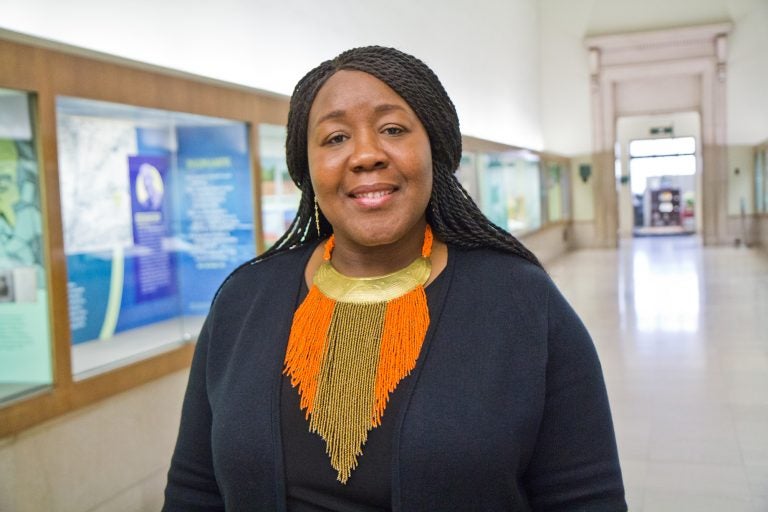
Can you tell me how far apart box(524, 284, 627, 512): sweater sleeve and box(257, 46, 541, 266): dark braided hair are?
0.24 metres

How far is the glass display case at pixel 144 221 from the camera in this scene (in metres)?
4.29

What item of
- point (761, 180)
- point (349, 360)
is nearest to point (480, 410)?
point (349, 360)

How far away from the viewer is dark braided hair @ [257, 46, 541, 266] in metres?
1.77

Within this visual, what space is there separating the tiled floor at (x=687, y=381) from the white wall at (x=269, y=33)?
3.86 meters

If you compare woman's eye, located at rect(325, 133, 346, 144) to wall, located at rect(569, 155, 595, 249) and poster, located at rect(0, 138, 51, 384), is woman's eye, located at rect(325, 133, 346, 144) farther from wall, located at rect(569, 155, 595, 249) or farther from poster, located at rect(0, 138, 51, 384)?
wall, located at rect(569, 155, 595, 249)

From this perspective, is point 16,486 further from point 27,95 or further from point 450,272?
point 450,272

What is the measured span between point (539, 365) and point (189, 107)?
377 centimetres

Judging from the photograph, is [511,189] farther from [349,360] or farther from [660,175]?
[660,175]

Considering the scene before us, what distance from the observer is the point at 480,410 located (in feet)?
5.36

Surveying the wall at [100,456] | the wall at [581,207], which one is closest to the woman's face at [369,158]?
the wall at [100,456]

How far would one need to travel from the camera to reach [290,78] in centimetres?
748

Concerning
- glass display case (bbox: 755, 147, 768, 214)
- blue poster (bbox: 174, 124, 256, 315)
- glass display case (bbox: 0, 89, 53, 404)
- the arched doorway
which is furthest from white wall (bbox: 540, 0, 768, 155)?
glass display case (bbox: 0, 89, 53, 404)

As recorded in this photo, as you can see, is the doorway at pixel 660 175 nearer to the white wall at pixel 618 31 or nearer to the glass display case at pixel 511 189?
the white wall at pixel 618 31

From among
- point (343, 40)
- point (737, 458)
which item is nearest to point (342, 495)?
point (737, 458)
